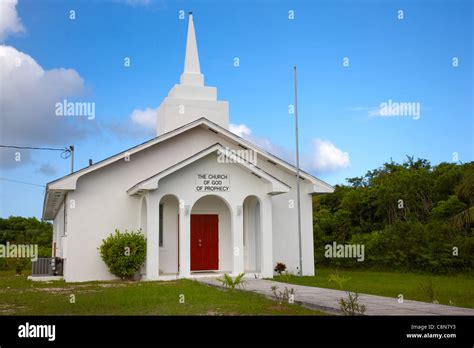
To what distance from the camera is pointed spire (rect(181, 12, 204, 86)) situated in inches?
1038

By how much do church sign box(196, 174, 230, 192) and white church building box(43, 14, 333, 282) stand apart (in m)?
0.04

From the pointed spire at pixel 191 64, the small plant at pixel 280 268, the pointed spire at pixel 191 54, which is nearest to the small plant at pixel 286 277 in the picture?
the small plant at pixel 280 268

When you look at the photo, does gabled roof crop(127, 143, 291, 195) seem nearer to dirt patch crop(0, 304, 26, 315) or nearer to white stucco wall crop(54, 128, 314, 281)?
white stucco wall crop(54, 128, 314, 281)

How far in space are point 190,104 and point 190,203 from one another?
6.04 metres

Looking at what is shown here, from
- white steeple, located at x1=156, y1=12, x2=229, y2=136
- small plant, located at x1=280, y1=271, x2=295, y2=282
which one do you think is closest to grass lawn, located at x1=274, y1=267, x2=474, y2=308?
small plant, located at x1=280, y1=271, x2=295, y2=282

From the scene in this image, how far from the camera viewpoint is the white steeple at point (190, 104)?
2517cm

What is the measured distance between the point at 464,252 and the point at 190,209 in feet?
38.2

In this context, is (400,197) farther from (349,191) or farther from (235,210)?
(235,210)

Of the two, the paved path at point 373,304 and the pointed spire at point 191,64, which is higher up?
the pointed spire at point 191,64

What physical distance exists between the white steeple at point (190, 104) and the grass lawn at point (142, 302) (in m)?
9.19

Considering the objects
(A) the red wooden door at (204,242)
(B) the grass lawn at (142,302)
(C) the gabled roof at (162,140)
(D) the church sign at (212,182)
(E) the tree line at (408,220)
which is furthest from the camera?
(E) the tree line at (408,220)

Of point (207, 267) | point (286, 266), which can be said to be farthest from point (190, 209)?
point (286, 266)

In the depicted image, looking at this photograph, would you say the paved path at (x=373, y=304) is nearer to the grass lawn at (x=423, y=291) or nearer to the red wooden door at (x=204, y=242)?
the grass lawn at (x=423, y=291)

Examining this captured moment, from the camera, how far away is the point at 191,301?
536 inches
